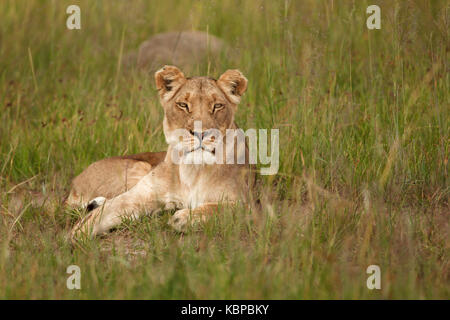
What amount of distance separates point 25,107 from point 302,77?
274 cm

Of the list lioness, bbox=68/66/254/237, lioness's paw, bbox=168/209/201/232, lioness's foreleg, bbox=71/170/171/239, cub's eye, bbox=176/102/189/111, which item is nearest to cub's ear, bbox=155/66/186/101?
lioness, bbox=68/66/254/237

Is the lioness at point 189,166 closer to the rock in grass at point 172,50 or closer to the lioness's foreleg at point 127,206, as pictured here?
the lioness's foreleg at point 127,206

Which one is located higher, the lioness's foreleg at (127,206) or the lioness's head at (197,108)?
the lioness's head at (197,108)

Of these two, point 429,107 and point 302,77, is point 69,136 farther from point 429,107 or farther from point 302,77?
point 429,107

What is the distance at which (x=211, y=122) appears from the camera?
14.5ft

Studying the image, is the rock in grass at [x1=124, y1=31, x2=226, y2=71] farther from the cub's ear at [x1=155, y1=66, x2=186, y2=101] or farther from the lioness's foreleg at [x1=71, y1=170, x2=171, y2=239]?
the lioness's foreleg at [x1=71, y1=170, x2=171, y2=239]

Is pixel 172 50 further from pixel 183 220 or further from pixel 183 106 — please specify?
pixel 183 220

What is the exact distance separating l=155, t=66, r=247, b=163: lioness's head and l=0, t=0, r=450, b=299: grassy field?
0.47 m

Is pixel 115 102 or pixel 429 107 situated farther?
pixel 115 102

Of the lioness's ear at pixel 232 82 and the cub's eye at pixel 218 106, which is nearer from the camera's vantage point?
the cub's eye at pixel 218 106

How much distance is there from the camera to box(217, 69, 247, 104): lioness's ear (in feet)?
15.4

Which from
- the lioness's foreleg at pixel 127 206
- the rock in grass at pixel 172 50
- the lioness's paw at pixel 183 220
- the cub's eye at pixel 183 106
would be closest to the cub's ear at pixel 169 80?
the cub's eye at pixel 183 106

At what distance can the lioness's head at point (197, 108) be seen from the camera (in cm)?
442
